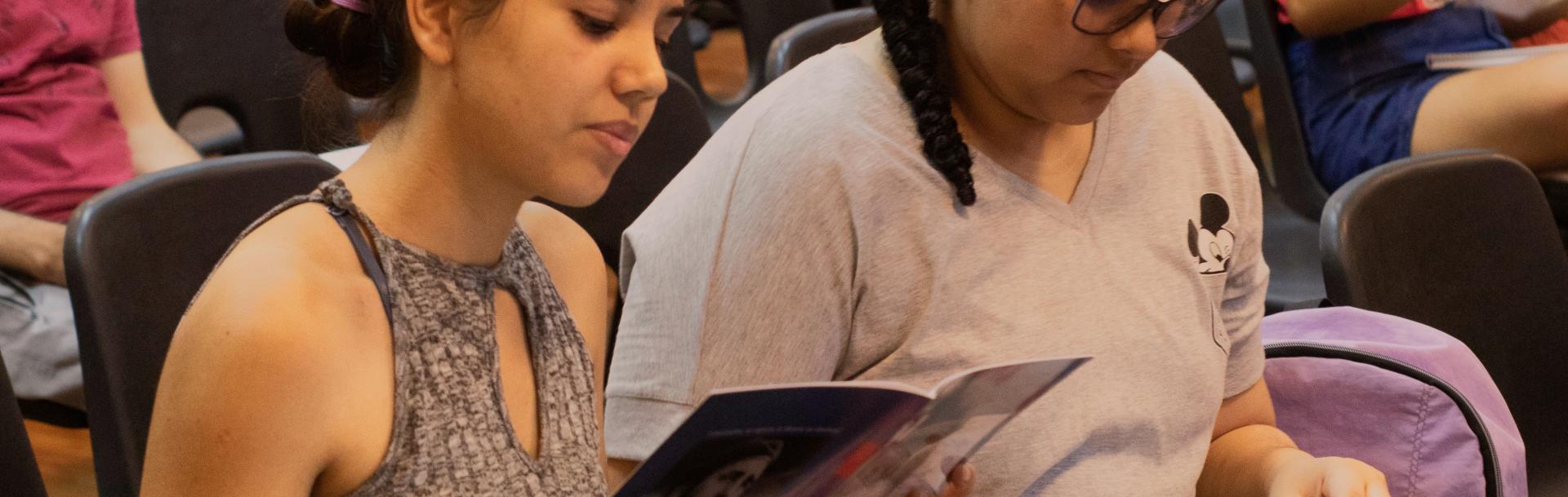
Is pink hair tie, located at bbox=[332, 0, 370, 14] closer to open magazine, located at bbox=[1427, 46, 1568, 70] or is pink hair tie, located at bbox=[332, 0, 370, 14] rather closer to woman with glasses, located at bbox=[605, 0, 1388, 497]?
woman with glasses, located at bbox=[605, 0, 1388, 497]

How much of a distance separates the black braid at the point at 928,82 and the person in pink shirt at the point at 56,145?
3.56 ft

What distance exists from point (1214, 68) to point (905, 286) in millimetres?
1521

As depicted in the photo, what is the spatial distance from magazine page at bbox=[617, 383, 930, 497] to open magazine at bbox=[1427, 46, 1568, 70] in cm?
173

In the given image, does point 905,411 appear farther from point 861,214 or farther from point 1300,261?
point 1300,261

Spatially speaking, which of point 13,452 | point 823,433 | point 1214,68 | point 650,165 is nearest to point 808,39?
point 650,165

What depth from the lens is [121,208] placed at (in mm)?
1247

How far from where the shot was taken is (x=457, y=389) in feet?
2.82

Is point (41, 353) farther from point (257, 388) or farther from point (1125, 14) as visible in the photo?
point (1125, 14)

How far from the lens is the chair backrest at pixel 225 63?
2.23 meters

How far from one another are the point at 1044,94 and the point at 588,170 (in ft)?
1.31

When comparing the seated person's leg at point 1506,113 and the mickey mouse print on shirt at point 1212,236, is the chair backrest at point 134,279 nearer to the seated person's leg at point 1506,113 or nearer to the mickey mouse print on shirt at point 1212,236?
the mickey mouse print on shirt at point 1212,236

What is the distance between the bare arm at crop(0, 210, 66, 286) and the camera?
5.75ft

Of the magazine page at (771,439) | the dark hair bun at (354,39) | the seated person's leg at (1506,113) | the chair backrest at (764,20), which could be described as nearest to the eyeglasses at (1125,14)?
the magazine page at (771,439)

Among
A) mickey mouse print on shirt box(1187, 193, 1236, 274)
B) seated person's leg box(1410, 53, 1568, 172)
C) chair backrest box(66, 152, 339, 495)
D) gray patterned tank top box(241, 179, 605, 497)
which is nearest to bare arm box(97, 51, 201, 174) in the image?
chair backrest box(66, 152, 339, 495)
